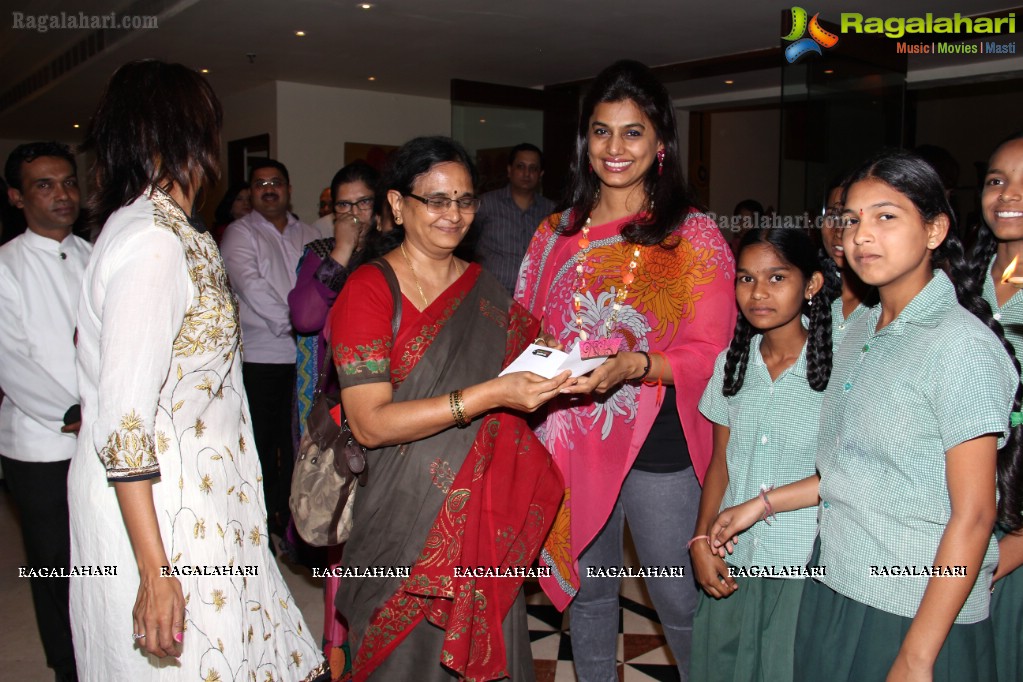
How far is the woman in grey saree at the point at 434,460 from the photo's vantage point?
5.16 ft

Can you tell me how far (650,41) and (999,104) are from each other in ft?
21.6

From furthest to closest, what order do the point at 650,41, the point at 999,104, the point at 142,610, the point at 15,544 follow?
the point at 999,104 → the point at 650,41 → the point at 15,544 → the point at 142,610

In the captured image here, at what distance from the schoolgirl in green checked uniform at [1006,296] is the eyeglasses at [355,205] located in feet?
6.78

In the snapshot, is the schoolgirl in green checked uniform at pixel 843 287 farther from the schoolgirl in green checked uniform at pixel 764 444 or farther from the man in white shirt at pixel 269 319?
the man in white shirt at pixel 269 319

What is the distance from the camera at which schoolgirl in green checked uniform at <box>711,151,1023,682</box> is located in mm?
1231

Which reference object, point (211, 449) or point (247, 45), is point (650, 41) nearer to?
point (247, 45)

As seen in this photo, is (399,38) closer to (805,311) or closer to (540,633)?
(540,633)

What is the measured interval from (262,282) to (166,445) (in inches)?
100.0

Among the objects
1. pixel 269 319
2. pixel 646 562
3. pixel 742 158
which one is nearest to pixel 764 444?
pixel 646 562

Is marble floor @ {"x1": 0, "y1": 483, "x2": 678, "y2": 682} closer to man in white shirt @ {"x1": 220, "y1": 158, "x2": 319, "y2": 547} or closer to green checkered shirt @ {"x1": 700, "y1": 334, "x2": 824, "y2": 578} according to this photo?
man in white shirt @ {"x1": 220, "y1": 158, "x2": 319, "y2": 547}

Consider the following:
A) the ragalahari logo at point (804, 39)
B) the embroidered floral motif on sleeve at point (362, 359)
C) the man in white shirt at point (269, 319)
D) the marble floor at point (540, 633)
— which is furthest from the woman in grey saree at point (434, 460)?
the ragalahari logo at point (804, 39)

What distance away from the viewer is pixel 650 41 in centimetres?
631

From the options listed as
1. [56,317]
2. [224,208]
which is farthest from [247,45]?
[56,317]

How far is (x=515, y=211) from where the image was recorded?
4.75m
